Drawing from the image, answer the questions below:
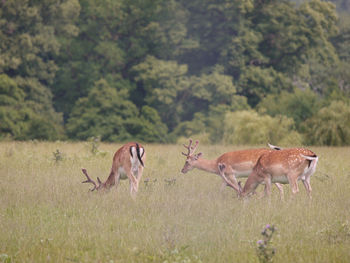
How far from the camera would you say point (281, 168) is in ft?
28.9

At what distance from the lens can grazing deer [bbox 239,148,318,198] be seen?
8.77m

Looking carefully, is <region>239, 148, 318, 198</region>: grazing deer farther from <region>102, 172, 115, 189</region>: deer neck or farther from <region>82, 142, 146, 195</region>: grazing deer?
<region>102, 172, 115, 189</region>: deer neck

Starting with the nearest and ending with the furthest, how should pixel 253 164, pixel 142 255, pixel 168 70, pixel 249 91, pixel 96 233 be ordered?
pixel 142 255 → pixel 96 233 → pixel 253 164 → pixel 168 70 → pixel 249 91

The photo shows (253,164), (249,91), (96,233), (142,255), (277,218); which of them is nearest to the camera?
(142,255)

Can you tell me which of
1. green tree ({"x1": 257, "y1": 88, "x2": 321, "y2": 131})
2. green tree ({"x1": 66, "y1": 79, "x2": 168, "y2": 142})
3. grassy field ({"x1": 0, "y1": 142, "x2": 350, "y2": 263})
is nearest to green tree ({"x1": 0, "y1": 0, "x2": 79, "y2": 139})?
green tree ({"x1": 66, "y1": 79, "x2": 168, "y2": 142})

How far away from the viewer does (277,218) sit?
25.1 ft

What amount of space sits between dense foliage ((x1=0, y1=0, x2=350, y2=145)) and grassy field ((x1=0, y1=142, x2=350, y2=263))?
15918mm

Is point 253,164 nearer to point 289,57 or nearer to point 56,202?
point 56,202

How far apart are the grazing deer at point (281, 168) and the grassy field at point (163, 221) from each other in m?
0.27

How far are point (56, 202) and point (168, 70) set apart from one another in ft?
72.1

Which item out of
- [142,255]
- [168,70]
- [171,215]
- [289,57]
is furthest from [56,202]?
[289,57]

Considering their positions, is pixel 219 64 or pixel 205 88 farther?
pixel 219 64

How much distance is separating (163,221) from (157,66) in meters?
23.9

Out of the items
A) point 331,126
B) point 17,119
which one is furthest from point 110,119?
point 331,126
